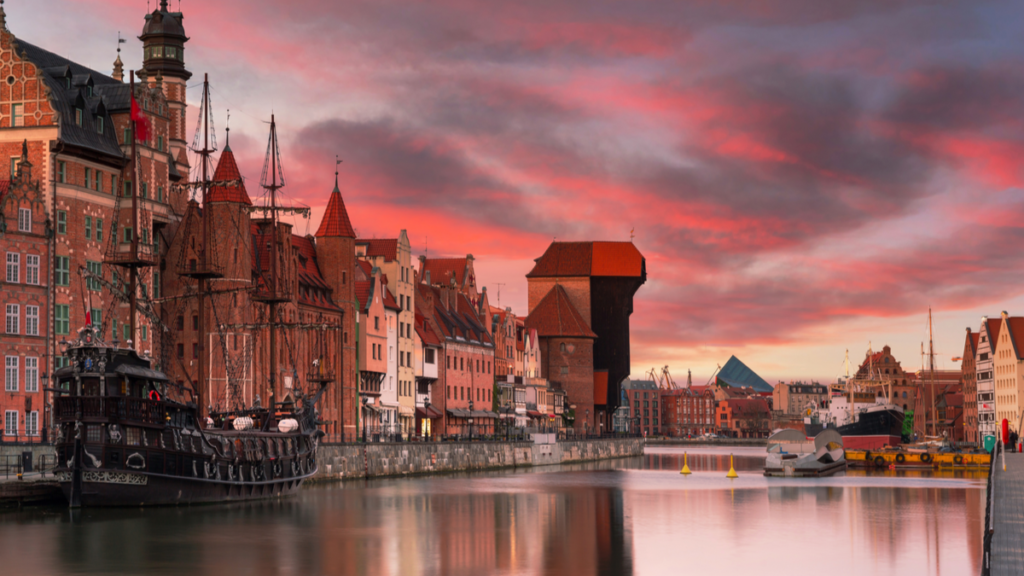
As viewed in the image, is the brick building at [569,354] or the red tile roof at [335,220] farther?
the brick building at [569,354]

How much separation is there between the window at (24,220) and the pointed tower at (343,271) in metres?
Answer: 32.3

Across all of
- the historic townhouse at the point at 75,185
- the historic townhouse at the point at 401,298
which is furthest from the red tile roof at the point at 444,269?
the historic townhouse at the point at 75,185

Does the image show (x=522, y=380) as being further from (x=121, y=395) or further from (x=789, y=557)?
(x=789, y=557)

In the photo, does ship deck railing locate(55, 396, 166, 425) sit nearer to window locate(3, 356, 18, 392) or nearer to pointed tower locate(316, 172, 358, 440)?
window locate(3, 356, 18, 392)

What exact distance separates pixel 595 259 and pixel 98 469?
4987 inches

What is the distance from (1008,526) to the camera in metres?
36.4

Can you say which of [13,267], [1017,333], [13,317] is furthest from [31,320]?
[1017,333]

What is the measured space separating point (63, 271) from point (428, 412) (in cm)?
5175

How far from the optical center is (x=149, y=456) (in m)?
55.8

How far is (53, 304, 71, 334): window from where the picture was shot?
73.8 metres

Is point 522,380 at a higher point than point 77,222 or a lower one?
lower

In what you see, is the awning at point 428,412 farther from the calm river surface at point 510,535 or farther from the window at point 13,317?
the window at point 13,317

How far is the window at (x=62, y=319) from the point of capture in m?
73.8

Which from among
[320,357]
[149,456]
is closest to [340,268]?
[320,357]
